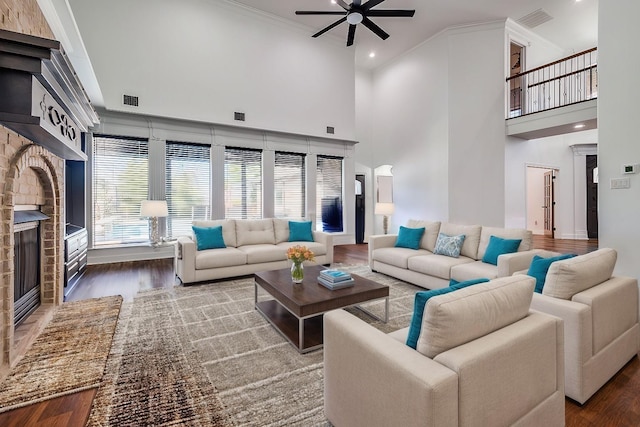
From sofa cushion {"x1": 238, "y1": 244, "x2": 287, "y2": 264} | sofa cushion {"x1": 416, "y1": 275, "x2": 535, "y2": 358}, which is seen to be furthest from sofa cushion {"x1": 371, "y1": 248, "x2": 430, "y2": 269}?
sofa cushion {"x1": 416, "y1": 275, "x2": 535, "y2": 358}

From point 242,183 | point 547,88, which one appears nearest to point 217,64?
point 242,183

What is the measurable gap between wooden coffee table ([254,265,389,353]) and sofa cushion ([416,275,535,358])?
4.38ft

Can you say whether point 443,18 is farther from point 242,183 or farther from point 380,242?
point 242,183

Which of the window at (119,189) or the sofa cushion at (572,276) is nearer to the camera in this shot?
the sofa cushion at (572,276)

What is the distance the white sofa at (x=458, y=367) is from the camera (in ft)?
3.49

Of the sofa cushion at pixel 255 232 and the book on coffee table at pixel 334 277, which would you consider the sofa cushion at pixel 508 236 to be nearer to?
the book on coffee table at pixel 334 277

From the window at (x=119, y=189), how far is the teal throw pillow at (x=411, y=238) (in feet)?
15.4

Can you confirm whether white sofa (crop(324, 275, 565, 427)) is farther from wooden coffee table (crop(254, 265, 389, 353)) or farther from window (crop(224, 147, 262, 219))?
window (crop(224, 147, 262, 219))

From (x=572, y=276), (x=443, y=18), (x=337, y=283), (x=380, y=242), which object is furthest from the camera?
(x=443, y=18)

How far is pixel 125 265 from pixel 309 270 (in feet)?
12.4

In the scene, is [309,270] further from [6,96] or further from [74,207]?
[74,207]

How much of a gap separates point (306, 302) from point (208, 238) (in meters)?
2.71

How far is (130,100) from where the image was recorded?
5.44 m

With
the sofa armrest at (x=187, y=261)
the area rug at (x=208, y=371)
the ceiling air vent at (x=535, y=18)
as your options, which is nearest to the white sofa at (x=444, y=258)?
the area rug at (x=208, y=371)
